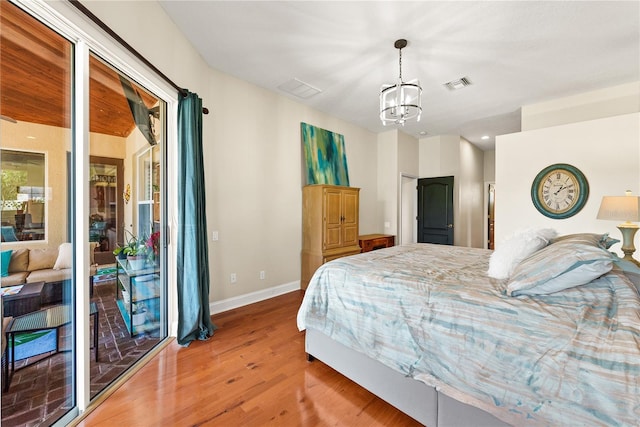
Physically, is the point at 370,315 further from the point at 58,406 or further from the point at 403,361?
the point at 58,406

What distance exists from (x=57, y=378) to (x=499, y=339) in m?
2.52

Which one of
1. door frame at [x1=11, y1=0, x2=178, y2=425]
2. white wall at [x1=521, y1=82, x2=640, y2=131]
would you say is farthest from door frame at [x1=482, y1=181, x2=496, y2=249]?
door frame at [x1=11, y1=0, x2=178, y2=425]

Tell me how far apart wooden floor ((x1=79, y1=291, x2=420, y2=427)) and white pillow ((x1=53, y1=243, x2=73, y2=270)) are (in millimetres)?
924

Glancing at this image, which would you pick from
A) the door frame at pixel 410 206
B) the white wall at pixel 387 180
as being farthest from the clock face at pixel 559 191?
the door frame at pixel 410 206

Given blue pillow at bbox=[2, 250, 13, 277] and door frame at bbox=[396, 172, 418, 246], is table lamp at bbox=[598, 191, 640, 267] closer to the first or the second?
door frame at bbox=[396, 172, 418, 246]

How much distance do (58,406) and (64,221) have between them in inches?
43.3

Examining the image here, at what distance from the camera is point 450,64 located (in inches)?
121

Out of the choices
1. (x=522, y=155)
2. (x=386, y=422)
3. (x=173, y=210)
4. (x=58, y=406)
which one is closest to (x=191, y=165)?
(x=173, y=210)

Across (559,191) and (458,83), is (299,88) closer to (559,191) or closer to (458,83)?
(458,83)

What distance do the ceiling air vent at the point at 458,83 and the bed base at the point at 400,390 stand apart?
139 inches

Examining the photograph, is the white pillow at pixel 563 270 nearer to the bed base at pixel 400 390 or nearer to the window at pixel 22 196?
the bed base at pixel 400 390

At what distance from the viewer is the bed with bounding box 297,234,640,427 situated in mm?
1006

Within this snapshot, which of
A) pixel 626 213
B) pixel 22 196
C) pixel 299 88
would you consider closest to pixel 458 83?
pixel 299 88

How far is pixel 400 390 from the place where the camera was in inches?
62.2
